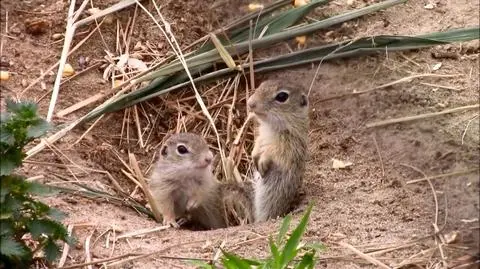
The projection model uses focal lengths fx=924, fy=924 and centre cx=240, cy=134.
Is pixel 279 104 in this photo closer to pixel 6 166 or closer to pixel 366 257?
pixel 366 257

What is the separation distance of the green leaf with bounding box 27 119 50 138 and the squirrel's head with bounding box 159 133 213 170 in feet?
5.88

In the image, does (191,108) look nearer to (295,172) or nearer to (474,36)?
(295,172)

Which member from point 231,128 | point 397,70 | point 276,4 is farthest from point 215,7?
point 397,70

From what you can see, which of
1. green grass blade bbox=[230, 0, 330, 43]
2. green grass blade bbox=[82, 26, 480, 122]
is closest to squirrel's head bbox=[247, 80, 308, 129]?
green grass blade bbox=[82, 26, 480, 122]

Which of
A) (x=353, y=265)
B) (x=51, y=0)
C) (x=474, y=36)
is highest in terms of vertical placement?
(x=51, y=0)

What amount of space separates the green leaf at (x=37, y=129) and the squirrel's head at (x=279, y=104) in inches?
75.2

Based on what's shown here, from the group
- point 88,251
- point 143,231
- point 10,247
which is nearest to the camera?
point 10,247

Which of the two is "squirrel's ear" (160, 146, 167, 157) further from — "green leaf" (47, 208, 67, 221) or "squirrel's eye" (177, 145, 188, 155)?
"green leaf" (47, 208, 67, 221)

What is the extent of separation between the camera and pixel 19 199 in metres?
4.13

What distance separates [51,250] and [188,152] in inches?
68.9

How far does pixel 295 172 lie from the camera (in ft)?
19.0

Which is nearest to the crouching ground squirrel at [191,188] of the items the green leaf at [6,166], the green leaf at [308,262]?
the green leaf at [308,262]

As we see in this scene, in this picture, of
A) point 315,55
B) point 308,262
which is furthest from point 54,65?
point 308,262

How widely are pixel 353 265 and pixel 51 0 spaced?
3350 mm
